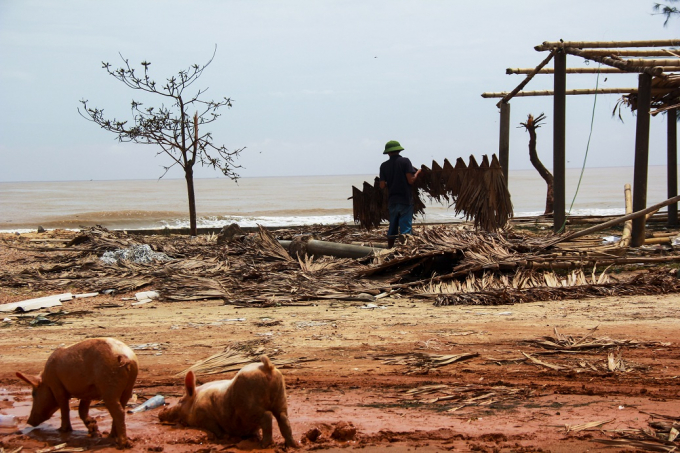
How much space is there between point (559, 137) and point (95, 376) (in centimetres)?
999

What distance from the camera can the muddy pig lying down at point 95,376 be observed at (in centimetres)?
328

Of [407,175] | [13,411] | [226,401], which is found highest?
[407,175]

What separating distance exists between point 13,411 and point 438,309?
431cm

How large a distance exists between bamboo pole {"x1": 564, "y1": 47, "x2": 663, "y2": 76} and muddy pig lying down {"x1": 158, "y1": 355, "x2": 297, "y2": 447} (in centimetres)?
924

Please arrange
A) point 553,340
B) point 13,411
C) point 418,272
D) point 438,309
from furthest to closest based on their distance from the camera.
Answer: point 418,272, point 438,309, point 553,340, point 13,411

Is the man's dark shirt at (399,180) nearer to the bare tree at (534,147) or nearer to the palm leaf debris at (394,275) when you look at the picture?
the palm leaf debris at (394,275)

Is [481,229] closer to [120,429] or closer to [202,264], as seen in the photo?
[202,264]

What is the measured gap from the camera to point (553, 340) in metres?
5.33

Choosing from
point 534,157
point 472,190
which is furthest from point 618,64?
point 534,157

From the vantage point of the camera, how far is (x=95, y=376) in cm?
329

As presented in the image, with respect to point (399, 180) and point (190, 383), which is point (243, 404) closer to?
point (190, 383)

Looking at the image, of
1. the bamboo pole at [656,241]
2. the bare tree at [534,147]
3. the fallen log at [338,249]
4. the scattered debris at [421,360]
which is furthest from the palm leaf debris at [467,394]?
the bare tree at [534,147]

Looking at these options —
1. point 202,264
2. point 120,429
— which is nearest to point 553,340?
point 120,429

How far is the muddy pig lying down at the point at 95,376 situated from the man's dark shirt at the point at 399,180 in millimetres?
7353
